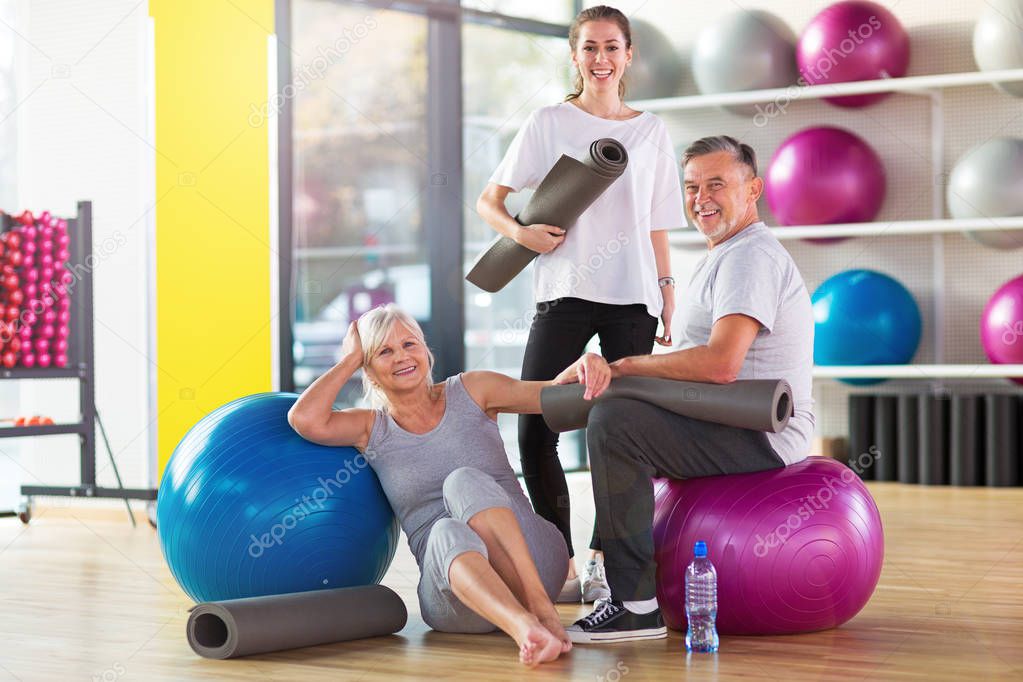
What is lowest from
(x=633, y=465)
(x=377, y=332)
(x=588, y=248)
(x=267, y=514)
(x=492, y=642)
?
(x=492, y=642)

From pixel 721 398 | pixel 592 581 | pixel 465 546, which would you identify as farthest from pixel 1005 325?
pixel 465 546

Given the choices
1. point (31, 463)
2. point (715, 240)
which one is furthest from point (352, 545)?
point (31, 463)

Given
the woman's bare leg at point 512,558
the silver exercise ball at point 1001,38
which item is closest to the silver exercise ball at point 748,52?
the silver exercise ball at point 1001,38

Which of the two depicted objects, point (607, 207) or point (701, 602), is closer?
point (701, 602)

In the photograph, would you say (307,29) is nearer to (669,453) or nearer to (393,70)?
(393,70)

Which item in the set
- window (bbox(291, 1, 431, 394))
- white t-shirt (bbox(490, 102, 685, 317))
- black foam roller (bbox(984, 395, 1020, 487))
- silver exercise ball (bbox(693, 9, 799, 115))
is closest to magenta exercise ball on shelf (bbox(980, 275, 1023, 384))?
black foam roller (bbox(984, 395, 1020, 487))

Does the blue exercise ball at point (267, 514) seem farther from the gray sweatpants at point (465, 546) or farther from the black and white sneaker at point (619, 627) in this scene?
the black and white sneaker at point (619, 627)

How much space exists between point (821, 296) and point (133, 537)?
2.88m

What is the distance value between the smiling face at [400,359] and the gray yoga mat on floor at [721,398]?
41cm

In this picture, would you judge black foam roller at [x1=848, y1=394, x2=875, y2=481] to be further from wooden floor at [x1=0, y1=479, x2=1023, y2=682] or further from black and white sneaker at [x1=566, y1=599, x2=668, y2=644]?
black and white sneaker at [x1=566, y1=599, x2=668, y2=644]

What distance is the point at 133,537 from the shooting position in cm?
421

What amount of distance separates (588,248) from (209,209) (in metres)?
2.05

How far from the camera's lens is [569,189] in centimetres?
284

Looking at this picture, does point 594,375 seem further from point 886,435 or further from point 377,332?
point 886,435
